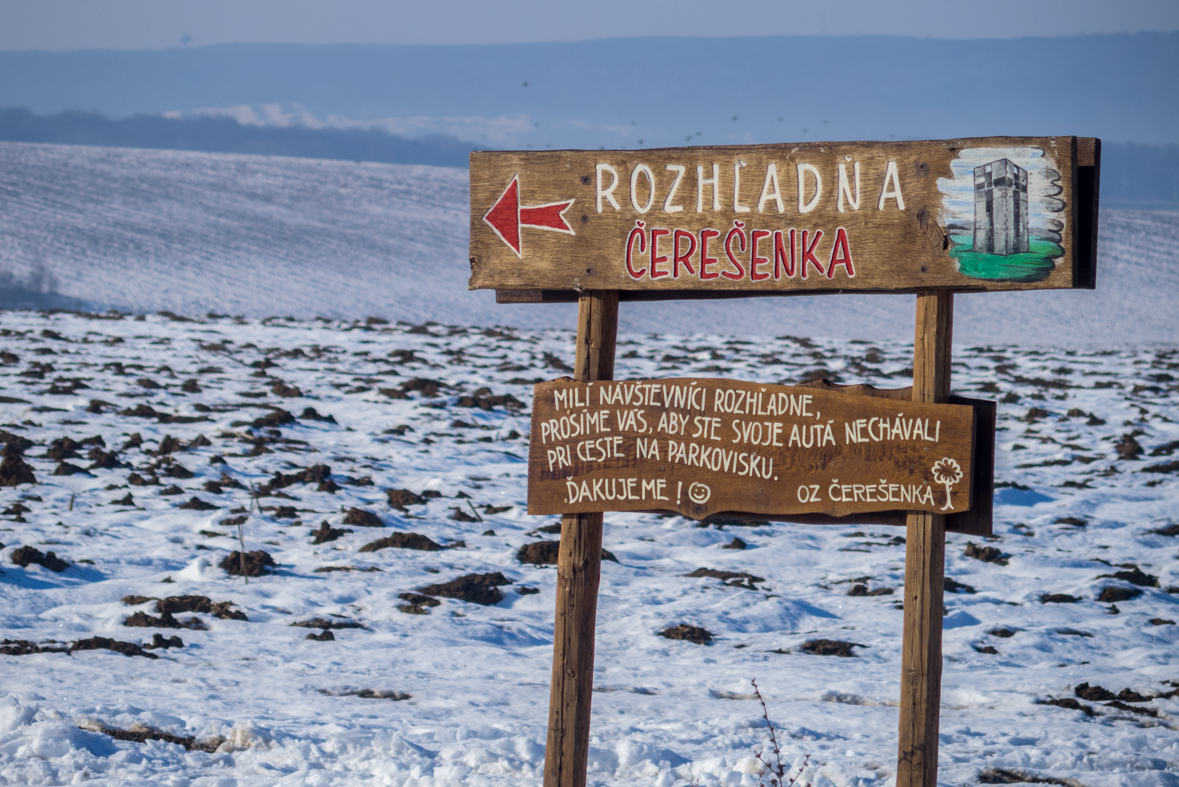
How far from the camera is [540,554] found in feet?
29.3

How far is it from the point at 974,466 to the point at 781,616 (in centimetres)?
395

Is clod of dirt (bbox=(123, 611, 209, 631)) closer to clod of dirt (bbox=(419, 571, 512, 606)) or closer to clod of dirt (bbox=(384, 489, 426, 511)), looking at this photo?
clod of dirt (bbox=(419, 571, 512, 606))

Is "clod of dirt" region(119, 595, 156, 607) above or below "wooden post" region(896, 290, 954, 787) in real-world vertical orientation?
below

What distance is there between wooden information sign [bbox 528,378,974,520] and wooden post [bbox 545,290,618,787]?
14cm

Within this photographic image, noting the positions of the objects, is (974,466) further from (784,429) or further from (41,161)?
(41,161)

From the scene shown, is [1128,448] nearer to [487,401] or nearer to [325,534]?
[487,401]

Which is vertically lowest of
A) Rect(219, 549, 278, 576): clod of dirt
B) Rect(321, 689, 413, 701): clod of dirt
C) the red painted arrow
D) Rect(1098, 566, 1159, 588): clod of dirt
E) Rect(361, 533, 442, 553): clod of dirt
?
Rect(321, 689, 413, 701): clod of dirt

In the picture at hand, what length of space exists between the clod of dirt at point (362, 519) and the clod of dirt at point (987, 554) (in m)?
5.00

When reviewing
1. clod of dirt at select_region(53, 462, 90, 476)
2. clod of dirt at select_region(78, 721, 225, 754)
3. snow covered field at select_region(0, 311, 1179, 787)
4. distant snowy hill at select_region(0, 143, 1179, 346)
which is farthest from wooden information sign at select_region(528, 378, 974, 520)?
distant snowy hill at select_region(0, 143, 1179, 346)

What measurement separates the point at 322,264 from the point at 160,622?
40.7 metres

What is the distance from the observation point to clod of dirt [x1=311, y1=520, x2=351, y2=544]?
901 cm

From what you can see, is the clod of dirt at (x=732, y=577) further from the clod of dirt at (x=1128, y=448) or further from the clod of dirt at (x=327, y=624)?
the clod of dirt at (x=1128, y=448)

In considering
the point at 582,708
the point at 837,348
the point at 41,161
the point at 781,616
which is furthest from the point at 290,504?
the point at 41,161

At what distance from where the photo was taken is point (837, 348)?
23.7m
